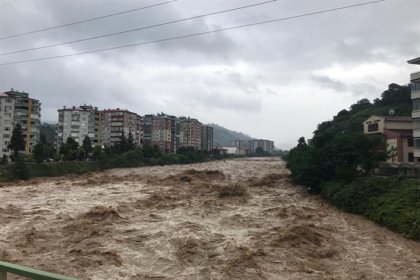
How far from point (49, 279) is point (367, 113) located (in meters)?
70.9

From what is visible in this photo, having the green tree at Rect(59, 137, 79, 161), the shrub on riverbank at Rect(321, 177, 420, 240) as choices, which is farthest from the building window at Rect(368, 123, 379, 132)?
the green tree at Rect(59, 137, 79, 161)

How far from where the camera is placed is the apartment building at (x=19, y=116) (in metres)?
62.2

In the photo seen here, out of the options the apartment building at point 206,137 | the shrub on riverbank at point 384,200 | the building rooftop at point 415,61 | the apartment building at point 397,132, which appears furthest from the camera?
the apartment building at point 206,137

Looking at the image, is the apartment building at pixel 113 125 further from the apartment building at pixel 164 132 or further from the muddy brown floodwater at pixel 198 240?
the muddy brown floodwater at pixel 198 240

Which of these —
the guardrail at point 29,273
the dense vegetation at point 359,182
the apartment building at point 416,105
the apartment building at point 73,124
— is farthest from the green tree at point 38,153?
the guardrail at point 29,273

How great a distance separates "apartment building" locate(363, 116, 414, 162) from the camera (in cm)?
3828

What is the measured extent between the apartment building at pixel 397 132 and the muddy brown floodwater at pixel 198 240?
15280 millimetres

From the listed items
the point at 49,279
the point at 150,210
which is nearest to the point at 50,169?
the point at 150,210

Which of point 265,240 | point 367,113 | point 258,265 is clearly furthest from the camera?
point 367,113

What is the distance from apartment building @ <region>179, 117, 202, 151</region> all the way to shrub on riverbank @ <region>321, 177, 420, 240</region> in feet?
280

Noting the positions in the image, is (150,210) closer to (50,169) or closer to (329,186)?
(329,186)

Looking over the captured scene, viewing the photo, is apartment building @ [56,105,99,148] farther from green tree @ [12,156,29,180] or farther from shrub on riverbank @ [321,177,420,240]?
shrub on riverbank @ [321,177,420,240]

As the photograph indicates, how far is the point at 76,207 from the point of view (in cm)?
2453

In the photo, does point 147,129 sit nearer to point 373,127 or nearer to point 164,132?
point 164,132
